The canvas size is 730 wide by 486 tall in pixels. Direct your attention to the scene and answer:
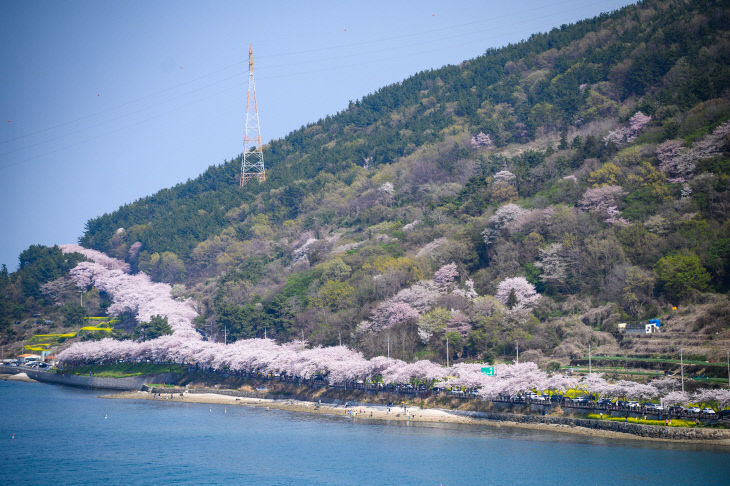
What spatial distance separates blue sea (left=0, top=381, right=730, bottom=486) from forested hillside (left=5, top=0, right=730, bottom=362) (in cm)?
1315

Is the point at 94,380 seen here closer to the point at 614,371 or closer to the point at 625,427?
the point at 614,371

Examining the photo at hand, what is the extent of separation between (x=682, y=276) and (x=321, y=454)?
119 ft

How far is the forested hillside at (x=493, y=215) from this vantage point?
226 ft

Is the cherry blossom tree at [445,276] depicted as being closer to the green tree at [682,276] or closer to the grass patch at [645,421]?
the green tree at [682,276]

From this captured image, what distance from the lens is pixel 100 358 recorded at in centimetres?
9756

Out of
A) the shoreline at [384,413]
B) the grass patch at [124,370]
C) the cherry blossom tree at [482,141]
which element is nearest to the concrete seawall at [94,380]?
the grass patch at [124,370]

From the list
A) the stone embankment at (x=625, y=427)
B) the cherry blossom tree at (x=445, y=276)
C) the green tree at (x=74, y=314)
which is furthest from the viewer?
the green tree at (x=74, y=314)

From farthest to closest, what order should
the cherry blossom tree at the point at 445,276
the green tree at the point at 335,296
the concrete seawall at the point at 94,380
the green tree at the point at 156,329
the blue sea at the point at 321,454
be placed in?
the green tree at the point at 156,329, the concrete seawall at the point at 94,380, the green tree at the point at 335,296, the cherry blossom tree at the point at 445,276, the blue sea at the point at 321,454

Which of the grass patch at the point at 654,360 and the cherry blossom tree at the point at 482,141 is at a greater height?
the cherry blossom tree at the point at 482,141

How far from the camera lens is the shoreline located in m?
50.5

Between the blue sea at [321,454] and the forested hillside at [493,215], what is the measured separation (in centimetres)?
1315

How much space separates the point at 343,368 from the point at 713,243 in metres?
37.4

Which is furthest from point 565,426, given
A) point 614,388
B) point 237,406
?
point 237,406

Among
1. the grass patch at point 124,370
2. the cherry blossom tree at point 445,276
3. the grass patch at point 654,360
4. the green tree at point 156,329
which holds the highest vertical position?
the cherry blossom tree at point 445,276
